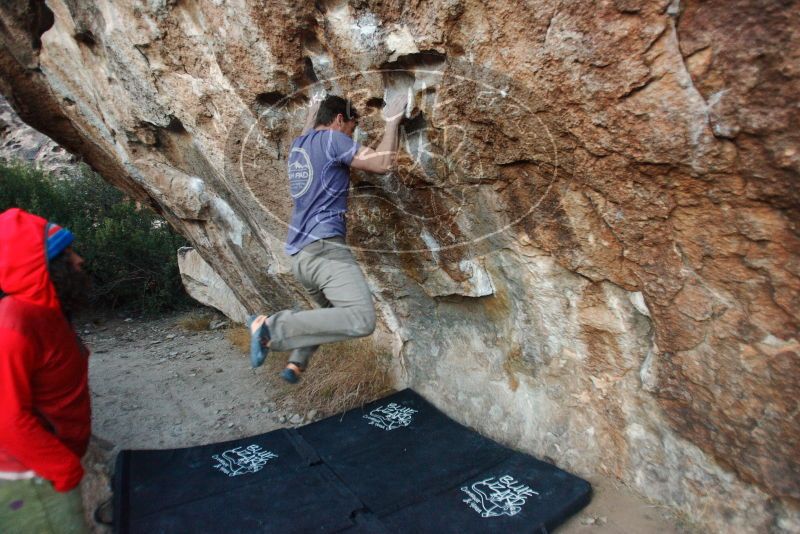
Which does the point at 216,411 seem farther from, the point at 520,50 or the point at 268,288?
the point at 520,50

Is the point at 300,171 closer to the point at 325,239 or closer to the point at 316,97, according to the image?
the point at 325,239

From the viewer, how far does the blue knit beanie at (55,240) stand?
5.79ft

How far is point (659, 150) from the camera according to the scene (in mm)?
1849

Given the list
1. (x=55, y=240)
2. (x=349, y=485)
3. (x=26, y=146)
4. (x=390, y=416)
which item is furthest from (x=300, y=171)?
(x=26, y=146)

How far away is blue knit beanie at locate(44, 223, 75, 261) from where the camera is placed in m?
1.76

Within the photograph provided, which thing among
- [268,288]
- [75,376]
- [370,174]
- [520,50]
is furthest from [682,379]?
[268,288]

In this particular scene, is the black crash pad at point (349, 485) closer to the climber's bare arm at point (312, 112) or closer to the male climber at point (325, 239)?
the male climber at point (325, 239)

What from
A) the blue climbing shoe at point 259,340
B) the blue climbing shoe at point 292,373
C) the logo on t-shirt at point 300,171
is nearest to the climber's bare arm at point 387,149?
the logo on t-shirt at point 300,171

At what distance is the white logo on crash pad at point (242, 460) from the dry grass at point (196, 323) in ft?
12.6

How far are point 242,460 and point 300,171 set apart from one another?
167 centimetres

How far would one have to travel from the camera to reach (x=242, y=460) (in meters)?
3.07

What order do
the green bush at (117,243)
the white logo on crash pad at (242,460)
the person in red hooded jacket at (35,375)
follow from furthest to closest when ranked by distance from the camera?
the green bush at (117,243), the white logo on crash pad at (242,460), the person in red hooded jacket at (35,375)

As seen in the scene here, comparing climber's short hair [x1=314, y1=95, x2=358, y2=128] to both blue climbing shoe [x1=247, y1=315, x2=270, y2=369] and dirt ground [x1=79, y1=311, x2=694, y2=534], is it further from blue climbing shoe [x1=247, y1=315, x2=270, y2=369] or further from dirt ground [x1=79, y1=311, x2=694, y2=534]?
dirt ground [x1=79, y1=311, x2=694, y2=534]

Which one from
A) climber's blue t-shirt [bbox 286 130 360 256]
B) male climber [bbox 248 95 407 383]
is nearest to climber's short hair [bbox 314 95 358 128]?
male climber [bbox 248 95 407 383]
